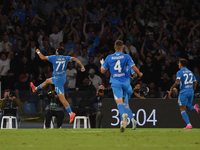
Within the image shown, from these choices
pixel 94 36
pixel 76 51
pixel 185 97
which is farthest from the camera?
pixel 94 36

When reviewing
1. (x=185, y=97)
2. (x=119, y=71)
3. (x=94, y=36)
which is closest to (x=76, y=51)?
(x=94, y=36)

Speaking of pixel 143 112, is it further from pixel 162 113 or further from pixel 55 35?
pixel 55 35

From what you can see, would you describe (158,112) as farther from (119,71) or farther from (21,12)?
(21,12)

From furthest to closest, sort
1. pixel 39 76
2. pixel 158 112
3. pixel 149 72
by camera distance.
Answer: pixel 149 72, pixel 39 76, pixel 158 112

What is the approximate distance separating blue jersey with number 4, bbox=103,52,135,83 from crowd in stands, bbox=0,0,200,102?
690 cm

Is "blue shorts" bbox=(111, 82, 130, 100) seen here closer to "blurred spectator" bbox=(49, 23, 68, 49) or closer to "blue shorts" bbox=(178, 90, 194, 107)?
"blue shorts" bbox=(178, 90, 194, 107)

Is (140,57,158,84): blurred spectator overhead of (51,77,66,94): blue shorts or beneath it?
overhead

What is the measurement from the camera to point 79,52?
19484 mm

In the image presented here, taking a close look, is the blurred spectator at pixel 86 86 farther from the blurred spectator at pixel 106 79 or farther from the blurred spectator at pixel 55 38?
the blurred spectator at pixel 55 38

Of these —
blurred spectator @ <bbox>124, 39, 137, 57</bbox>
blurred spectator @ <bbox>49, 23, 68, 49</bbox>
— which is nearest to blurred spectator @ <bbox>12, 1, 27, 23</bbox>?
blurred spectator @ <bbox>49, 23, 68, 49</bbox>

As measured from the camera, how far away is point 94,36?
20062 millimetres

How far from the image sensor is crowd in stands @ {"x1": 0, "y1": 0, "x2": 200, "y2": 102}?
1842 centimetres

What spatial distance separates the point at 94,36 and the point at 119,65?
9.69m

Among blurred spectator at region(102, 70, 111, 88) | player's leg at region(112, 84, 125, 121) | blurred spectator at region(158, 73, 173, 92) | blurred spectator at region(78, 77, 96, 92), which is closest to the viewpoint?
player's leg at region(112, 84, 125, 121)
